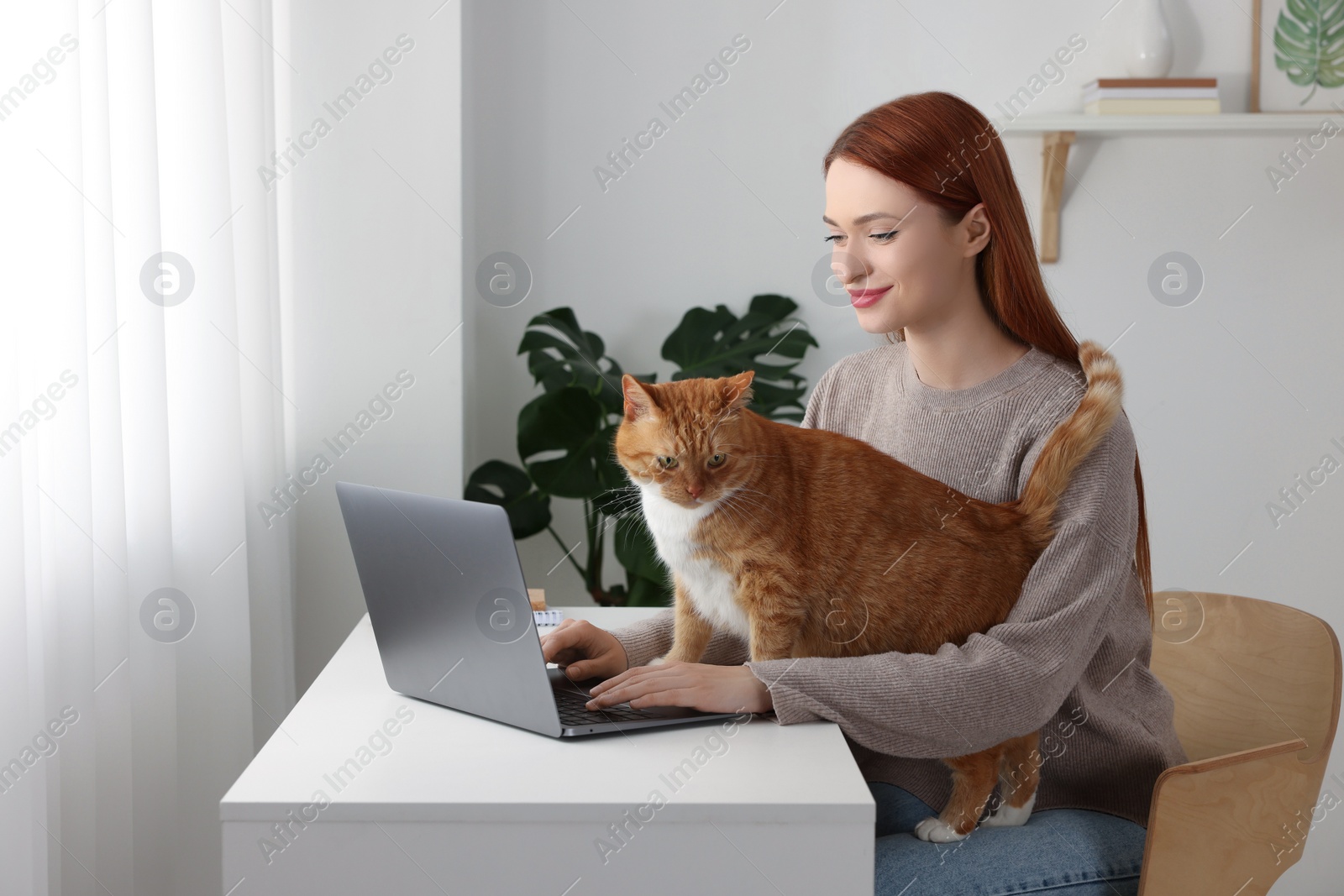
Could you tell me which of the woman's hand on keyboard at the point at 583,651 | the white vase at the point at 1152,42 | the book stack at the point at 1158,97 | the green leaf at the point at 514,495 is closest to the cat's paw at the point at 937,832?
the woman's hand on keyboard at the point at 583,651

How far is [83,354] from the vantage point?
4.21ft

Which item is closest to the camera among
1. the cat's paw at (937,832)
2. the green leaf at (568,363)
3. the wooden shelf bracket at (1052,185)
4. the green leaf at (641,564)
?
the cat's paw at (937,832)

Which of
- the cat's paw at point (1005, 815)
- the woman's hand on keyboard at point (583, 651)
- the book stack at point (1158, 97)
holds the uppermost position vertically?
the book stack at point (1158, 97)

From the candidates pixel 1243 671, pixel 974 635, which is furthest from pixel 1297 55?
pixel 974 635

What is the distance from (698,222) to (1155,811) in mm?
1787

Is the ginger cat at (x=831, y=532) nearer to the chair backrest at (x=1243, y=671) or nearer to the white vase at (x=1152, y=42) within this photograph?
the chair backrest at (x=1243, y=671)

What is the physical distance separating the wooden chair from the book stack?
1.25m

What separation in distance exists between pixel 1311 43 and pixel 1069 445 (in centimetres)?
189

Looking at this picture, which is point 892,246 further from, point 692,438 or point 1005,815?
point 1005,815

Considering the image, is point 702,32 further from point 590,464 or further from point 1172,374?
point 1172,374

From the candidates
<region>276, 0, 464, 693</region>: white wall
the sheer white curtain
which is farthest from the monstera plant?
the sheer white curtain

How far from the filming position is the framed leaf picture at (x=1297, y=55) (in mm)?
2434

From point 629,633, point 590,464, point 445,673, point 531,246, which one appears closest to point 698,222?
point 531,246

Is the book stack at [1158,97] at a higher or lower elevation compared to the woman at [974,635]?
higher
